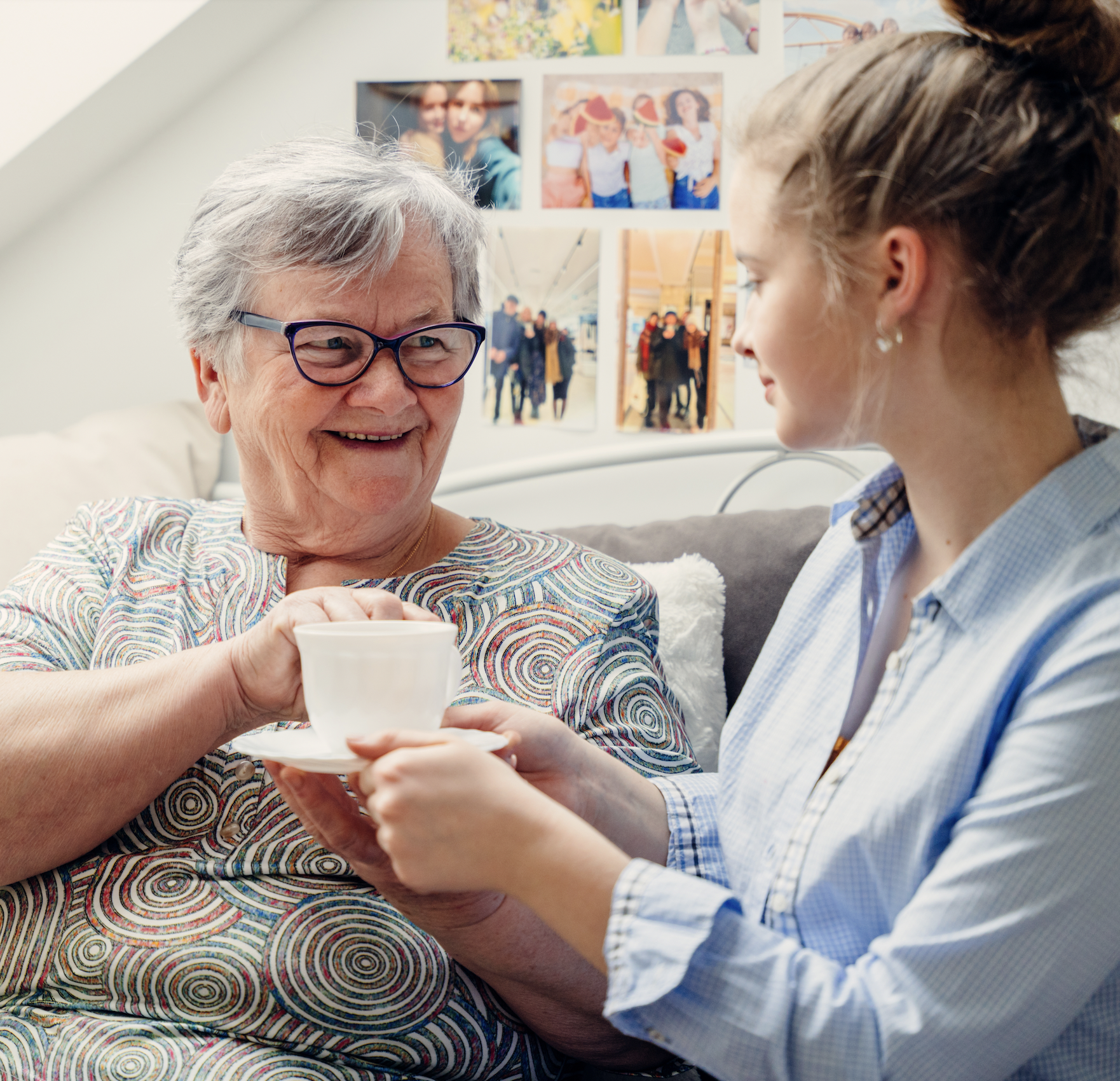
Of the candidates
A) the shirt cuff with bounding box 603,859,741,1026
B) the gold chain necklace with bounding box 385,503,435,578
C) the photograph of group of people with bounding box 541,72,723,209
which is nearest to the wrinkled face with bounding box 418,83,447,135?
the photograph of group of people with bounding box 541,72,723,209

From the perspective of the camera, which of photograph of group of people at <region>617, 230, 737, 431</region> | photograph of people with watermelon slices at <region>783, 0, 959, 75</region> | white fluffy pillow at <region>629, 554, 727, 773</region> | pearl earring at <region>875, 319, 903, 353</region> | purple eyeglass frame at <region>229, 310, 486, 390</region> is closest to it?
pearl earring at <region>875, 319, 903, 353</region>

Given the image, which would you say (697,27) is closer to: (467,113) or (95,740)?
(467,113)

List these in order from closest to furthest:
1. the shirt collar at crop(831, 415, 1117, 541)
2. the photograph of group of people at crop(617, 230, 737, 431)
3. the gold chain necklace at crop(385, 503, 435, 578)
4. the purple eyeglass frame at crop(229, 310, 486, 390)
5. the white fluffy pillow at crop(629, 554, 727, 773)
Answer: the shirt collar at crop(831, 415, 1117, 541) < the purple eyeglass frame at crop(229, 310, 486, 390) < the gold chain necklace at crop(385, 503, 435, 578) < the white fluffy pillow at crop(629, 554, 727, 773) < the photograph of group of people at crop(617, 230, 737, 431)

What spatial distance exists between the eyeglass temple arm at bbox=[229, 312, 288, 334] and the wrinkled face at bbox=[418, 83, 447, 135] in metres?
1.06

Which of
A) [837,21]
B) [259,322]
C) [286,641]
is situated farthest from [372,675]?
[837,21]

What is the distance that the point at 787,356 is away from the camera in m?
0.78

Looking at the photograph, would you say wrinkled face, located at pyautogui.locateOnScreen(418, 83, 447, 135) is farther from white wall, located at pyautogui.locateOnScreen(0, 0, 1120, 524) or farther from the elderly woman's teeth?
the elderly woman's teeth

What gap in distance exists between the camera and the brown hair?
28.0 inches

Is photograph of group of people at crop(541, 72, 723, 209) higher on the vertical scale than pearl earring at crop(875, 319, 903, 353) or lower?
higher

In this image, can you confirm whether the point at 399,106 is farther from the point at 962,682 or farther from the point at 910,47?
the point at 962,682

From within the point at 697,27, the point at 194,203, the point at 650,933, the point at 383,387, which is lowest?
the point at 650,933

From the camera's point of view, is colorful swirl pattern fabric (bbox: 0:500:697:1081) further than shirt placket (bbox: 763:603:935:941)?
Yes

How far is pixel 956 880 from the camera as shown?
26.0 inches

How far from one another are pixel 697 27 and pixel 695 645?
118 cm
